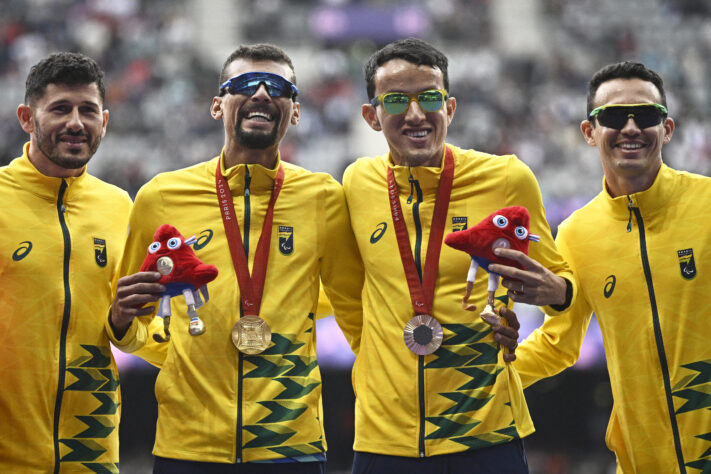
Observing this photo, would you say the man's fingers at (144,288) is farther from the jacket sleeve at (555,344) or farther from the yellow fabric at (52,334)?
the jacket sleeve at (555,344)

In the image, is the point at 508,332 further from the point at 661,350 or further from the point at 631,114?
the point at 631,114

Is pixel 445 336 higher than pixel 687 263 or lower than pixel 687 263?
lower

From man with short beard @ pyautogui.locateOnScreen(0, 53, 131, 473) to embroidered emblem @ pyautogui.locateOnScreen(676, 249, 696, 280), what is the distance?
109 inches

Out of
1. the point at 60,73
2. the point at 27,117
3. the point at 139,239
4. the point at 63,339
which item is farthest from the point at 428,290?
the point at 27,117

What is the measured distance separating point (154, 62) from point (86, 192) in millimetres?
16732

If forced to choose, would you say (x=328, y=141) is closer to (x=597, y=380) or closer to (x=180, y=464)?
(x=597, y=380)

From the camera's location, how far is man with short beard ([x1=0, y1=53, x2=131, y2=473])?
4.30m

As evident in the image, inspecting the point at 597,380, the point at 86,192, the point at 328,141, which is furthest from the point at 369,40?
the point at 86,192

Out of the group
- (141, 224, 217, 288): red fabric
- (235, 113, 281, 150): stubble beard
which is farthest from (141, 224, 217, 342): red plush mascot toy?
(235, 113, 281, 150): stubble beard

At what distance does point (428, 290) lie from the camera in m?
4.19

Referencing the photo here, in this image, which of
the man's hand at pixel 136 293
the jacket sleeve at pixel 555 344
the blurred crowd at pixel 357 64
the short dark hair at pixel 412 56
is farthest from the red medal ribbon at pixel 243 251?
the blurred crowd at pixel 357 64

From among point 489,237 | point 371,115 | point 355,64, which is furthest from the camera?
point 355,64

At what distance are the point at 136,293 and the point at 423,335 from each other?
127 cm

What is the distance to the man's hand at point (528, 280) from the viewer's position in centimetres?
387
